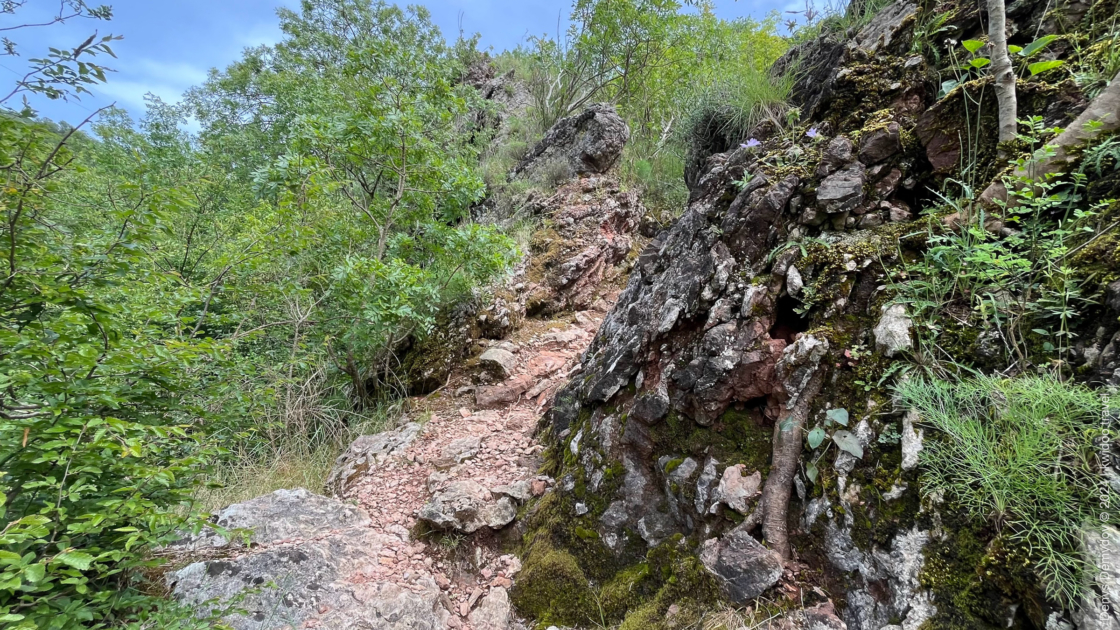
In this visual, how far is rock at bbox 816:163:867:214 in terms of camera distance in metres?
2.54

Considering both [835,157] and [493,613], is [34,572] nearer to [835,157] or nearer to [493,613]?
[493,613]

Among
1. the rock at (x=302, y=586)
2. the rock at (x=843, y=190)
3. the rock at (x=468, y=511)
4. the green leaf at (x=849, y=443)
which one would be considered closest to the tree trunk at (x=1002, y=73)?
the rock at (x=843, y=190)

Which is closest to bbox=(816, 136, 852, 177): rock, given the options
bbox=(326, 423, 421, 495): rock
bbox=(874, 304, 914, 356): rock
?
bbox=(874, 304, 914, 356): rock

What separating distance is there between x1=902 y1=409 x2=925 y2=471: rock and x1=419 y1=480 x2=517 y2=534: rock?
2.57 m

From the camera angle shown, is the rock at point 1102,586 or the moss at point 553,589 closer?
the rock at point 1102,586

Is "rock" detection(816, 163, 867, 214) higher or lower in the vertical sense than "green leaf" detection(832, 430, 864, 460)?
higher

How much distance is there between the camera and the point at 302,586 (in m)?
2.58

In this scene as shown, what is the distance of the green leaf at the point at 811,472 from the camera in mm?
1887

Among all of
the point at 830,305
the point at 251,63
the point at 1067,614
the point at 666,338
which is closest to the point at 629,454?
the point at 666,338

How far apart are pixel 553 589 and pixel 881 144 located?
3587 mm

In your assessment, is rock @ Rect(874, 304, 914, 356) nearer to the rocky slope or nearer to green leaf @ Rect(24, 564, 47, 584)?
the rocky slope

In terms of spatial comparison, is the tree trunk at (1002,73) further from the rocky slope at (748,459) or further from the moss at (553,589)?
the moss at (553,589)

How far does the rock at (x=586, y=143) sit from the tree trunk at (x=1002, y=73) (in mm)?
6822

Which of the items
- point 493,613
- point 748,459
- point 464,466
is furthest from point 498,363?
point 748,459
